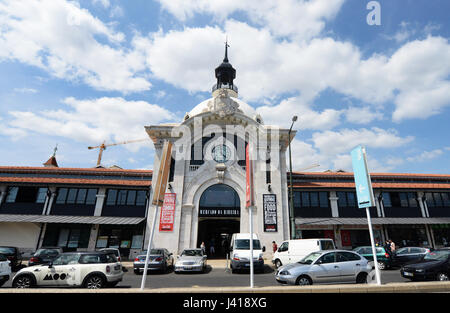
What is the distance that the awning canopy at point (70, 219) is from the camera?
19953mm

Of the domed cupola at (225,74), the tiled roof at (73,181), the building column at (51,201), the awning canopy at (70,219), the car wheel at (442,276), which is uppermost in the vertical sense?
the domed cupola at (225,74)

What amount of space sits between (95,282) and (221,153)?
15.9m

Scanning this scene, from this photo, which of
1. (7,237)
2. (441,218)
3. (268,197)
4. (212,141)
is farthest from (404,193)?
(7,237)

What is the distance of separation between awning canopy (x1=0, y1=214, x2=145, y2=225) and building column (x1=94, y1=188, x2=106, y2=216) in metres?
0.89

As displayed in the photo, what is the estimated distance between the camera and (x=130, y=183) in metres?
22.3

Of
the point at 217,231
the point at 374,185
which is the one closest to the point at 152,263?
the point at 217,231

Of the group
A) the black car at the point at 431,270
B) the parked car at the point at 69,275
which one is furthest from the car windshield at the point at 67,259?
the black car at the point at 431,270

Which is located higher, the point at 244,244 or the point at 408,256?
the point at 244,244

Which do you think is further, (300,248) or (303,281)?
(300,248)

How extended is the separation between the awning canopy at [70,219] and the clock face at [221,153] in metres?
9.14

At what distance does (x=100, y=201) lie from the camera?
72.0 ft

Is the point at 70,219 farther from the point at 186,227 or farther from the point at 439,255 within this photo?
the point at 439,255

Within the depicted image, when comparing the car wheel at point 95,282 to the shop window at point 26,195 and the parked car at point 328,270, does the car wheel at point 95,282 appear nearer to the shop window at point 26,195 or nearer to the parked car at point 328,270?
the parked car at point 328,270
